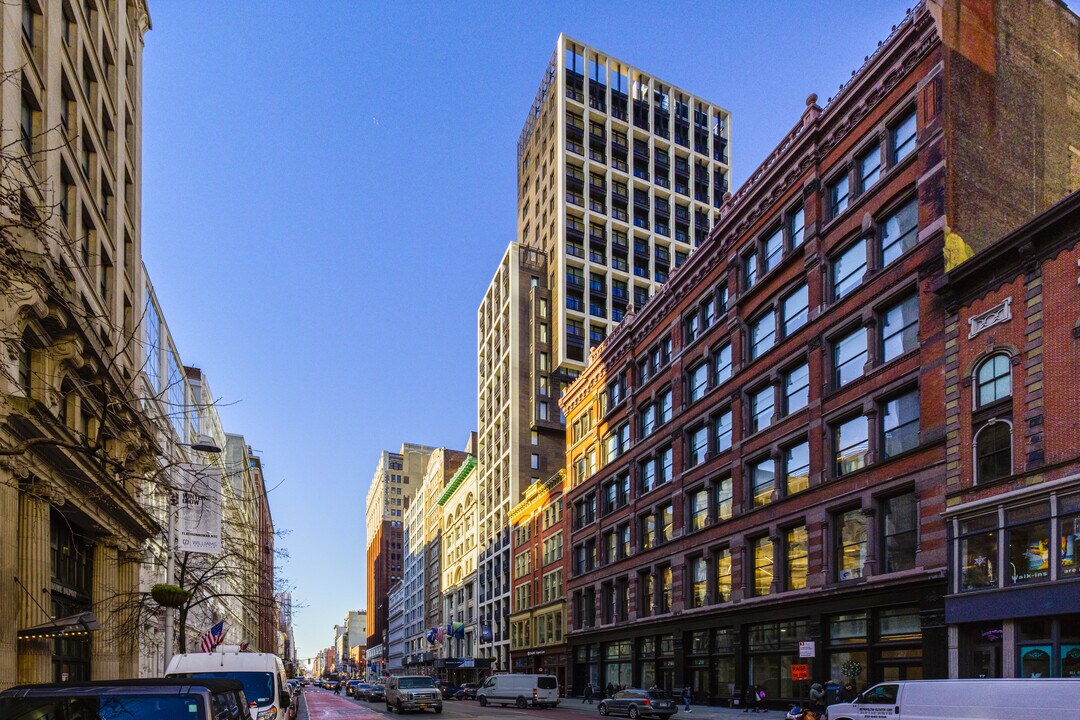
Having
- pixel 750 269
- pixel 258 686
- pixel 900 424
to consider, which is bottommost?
pixel 258 686

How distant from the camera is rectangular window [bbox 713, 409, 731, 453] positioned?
44625 millimetres

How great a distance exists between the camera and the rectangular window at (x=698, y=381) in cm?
4781

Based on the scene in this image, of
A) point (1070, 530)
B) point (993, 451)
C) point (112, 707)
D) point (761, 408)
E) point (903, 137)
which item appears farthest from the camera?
point (761, 408)

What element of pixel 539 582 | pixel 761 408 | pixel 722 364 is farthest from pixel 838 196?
pixel 539 582

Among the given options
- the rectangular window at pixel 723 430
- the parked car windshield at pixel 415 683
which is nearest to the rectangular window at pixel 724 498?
the rectangular window at pixel 723 430

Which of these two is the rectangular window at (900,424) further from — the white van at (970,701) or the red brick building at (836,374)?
the white van at (970,701)

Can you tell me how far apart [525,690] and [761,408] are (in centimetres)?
2186

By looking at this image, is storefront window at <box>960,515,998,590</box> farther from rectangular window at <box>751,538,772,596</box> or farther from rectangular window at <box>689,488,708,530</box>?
rectangular window at <box>689,488,708,530</box>

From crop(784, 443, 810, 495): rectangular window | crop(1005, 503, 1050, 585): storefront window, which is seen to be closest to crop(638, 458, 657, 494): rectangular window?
crop(784, 443, 810, 495): rectangular window

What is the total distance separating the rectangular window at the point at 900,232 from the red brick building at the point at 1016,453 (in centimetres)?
403

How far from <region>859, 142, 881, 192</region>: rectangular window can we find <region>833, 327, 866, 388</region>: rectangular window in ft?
19.2

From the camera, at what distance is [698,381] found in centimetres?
4884

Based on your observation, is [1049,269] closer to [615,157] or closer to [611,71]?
[615,157]

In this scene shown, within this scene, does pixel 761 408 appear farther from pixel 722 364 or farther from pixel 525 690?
pixel 525 690
